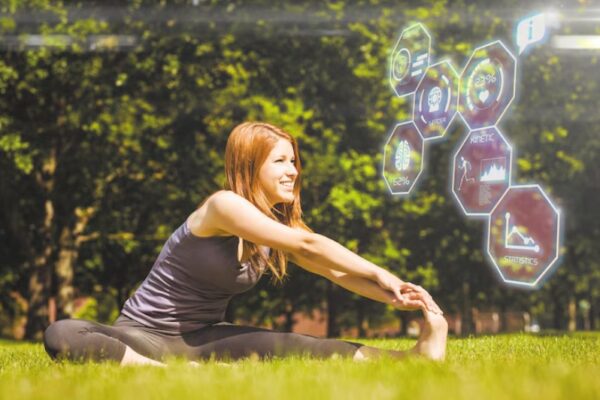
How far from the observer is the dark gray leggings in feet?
15.6

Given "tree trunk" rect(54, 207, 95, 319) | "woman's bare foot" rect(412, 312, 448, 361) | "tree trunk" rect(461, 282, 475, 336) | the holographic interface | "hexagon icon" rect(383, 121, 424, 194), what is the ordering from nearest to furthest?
"woman's bare foot" rect(412, 312, 448, 361), the holographic interface, "hexagon icon" rect(383, 121, 424, 194), "tree trunk" rect(54, 207, 95, 319), "tree trunk" rect(461, 282, 475, 336)

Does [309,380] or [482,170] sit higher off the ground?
[482,170]

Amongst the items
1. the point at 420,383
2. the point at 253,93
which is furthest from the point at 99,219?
the point at 420,383

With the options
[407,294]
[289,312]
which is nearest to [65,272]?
[289,312]

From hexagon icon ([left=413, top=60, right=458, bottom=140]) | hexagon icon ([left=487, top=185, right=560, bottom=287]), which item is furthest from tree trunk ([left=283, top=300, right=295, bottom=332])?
hexagon icon ([left=487, top=185, right=560, bottom=287])

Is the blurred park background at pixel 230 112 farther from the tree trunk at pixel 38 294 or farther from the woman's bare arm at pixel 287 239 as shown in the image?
the woman's bare arm at pixel 287 239

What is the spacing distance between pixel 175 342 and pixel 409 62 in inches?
179

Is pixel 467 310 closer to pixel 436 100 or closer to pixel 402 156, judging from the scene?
pixel 402 156

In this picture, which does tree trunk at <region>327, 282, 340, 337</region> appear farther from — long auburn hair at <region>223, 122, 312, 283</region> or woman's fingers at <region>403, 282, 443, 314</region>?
woman's fingers at <region>403, 282, 443, 314</region>

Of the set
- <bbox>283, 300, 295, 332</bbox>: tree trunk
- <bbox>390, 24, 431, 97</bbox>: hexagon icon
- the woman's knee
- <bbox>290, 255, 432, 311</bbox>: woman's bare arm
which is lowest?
<bbox>283, 300, 295, 332</bbox>: tree trunk

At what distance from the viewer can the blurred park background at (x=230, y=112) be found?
54.6 ft

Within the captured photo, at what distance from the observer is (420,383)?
3502 millimetres

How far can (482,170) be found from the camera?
24.9ft

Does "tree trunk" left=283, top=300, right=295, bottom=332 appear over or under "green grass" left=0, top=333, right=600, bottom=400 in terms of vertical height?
under
